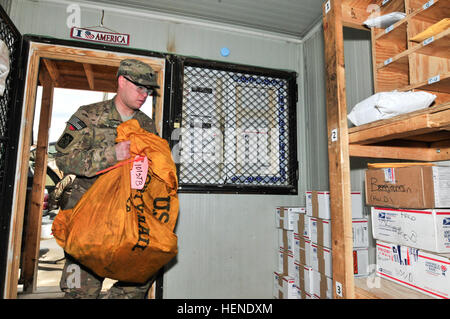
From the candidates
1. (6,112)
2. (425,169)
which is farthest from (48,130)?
(425,169)

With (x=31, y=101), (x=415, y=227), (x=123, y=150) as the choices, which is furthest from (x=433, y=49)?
(x=31, y=101)

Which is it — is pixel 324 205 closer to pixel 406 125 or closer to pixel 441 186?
pixel 441 186

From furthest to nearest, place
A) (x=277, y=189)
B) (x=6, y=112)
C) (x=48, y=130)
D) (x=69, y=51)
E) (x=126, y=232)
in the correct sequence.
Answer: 1. (x=48, y=130)
2. (x=277, y=189)
3. (x=69, y=51)
4. (x=6, y=112)
5. (x=126, y=232)

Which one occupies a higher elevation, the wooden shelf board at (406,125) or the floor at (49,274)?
the wooden shelf board at (406,125)

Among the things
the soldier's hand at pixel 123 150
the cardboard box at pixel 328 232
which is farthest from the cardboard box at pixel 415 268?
the soldier's hand at pixel 123 150

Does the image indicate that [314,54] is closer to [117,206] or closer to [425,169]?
[425,169]

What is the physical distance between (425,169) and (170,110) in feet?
5.52

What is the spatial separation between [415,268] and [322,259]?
793 mm

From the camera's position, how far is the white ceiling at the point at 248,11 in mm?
2012

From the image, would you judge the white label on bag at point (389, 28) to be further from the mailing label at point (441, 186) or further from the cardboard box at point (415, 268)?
the cardboard box at point (415, 268)

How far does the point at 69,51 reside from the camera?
1927mm

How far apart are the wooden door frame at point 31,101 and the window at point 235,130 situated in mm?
218

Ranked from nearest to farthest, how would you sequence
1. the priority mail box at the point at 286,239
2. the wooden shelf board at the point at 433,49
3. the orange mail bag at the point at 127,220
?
the wooden shelf board at the point at 433,49
the orange mail bag at the point at 127,220
the priority mail box at the point at 286,239

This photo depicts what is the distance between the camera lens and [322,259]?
1.71 meters
